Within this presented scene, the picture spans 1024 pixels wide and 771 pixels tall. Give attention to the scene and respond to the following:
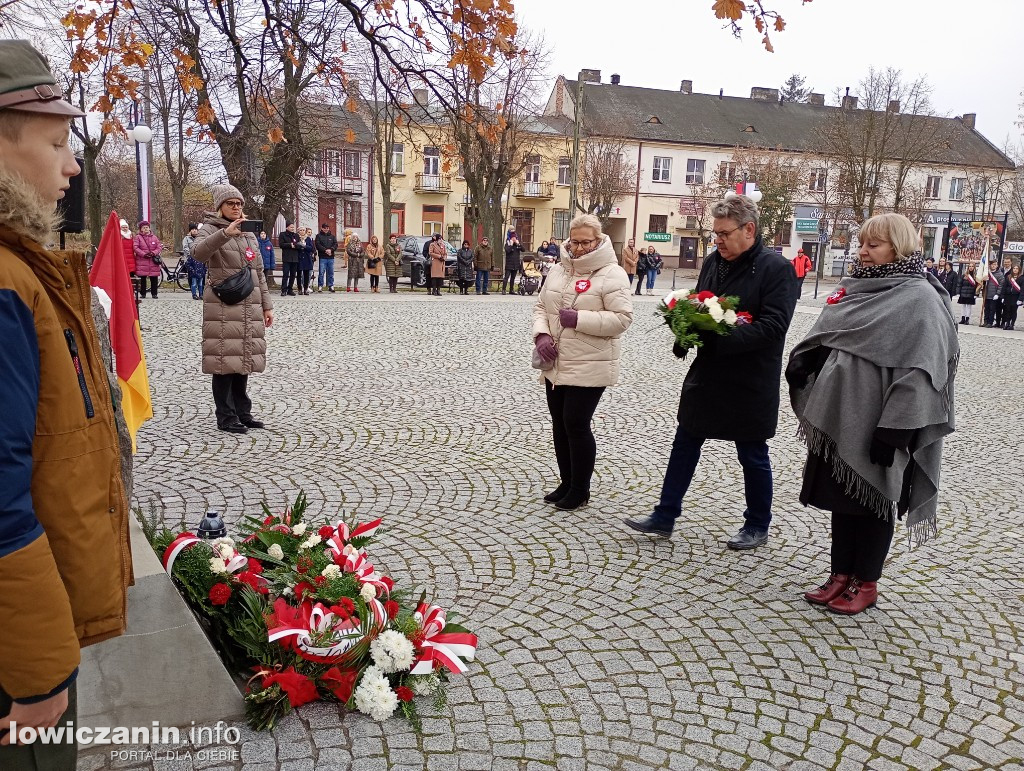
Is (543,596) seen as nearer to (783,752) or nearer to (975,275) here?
(783,752)

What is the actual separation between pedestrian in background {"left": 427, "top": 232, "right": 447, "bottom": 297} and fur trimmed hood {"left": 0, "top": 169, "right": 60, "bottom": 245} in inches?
837

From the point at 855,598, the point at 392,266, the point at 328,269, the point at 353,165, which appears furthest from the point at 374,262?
the point at 353,165

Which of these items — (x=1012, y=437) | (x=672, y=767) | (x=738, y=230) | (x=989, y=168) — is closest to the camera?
(x=672, y=767)

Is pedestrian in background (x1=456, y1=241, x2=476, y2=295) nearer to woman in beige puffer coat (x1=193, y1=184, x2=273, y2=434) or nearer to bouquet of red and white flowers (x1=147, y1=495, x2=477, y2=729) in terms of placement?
woman in beige puffer coat (x1=193, y1=184, x2=273, y2=434)

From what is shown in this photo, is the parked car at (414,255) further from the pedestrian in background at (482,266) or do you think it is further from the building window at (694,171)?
the building window at (694,171)

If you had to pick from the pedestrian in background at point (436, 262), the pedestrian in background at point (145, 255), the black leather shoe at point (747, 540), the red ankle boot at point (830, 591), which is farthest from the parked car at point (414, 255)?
the red ankle boot at point (830, 591)

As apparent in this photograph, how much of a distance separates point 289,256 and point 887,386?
18.2 meters

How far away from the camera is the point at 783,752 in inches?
115

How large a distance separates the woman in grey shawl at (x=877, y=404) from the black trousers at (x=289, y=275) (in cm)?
1788

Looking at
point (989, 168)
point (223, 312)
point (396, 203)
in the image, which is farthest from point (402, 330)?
point (989, 168)

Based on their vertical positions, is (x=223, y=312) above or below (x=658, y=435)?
above

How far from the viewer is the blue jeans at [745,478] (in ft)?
15.4

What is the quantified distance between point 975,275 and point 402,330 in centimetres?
1725

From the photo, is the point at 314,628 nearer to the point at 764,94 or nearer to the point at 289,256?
the point at 289,256
